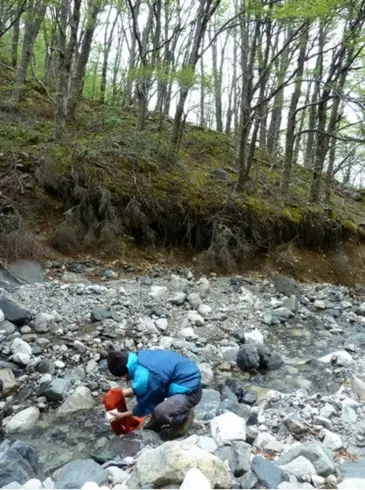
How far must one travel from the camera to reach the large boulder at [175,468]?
2422 mm

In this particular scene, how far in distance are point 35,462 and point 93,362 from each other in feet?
4.96

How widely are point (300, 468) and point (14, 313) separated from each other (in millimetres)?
3689

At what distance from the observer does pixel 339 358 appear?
5.07 meters

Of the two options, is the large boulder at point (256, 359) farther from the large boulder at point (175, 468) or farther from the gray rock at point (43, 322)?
the gray rock at point (43, 322)

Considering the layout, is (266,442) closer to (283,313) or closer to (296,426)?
Result: (296,426)

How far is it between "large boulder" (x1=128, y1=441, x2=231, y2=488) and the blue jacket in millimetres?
847

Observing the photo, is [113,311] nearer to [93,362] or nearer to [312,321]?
[93,362]

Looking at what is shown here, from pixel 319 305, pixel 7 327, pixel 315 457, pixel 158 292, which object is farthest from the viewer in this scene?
pixel 319 305

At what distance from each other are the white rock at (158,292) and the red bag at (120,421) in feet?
9.14

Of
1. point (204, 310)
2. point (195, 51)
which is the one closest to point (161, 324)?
point (204, 310)

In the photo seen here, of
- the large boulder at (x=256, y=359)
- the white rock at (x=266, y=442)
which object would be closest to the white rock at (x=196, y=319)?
the large boulder at (x=256, y=359)

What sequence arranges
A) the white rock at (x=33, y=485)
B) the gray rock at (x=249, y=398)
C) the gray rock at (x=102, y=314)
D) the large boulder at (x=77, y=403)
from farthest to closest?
the gray rock at (x=102, y=314)
the gray rock at (x=249, y=398)
the large boulder at (x=77, y=403)
the white rock at (x=33, y=485)

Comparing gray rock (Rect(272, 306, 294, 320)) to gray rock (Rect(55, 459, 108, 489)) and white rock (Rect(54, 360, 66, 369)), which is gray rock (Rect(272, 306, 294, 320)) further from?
gray rock (Rect(55, 459, 108, 489))

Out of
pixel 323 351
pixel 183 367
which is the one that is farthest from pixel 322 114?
pixel 183 367
